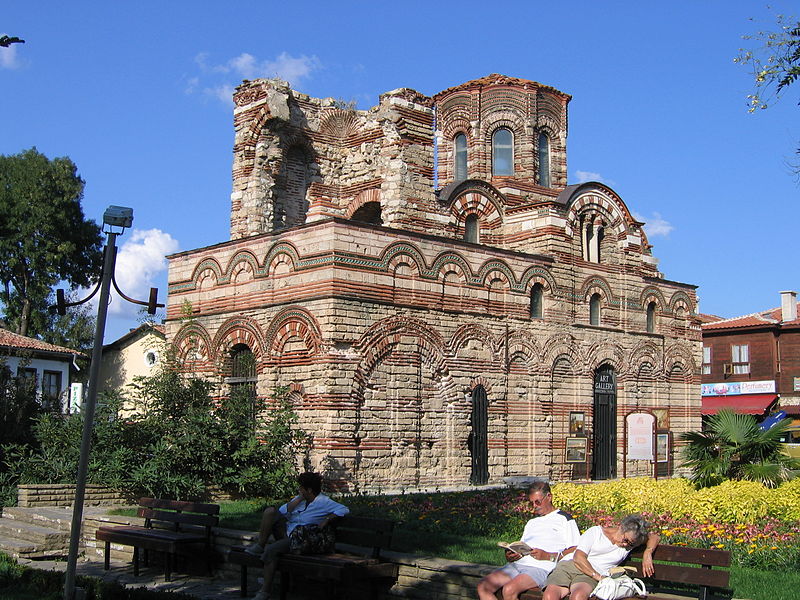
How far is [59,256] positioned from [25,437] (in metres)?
20.8

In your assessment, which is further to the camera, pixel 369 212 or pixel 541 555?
A: pixel 369 212

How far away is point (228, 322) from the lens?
20.2 metres

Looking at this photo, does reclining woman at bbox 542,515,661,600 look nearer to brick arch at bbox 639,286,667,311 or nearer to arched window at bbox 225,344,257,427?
arched window at bbox 225,344,257,427

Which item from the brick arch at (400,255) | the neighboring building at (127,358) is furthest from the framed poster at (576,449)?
the neighboring building at (127,358)

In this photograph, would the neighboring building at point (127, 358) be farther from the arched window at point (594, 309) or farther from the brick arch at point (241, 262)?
the arched window at point (594, 309)

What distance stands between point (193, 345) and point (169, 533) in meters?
10.6

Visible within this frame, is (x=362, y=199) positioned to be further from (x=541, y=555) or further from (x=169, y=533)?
(x=541, y=555)

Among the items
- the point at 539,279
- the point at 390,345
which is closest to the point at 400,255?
the point at 390,345

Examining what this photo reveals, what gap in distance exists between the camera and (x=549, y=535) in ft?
25.5

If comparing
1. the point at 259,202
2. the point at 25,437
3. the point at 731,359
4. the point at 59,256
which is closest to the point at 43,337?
the point at 59,256

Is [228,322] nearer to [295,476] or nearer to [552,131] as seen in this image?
[295,476]

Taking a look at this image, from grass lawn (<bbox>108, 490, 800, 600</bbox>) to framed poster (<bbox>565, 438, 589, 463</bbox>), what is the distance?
232 inches

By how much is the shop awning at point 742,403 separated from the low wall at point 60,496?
30.0 meters

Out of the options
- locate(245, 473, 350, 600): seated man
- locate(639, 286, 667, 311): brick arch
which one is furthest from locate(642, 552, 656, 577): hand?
locate(639, 286, 667, 311): brick arch
